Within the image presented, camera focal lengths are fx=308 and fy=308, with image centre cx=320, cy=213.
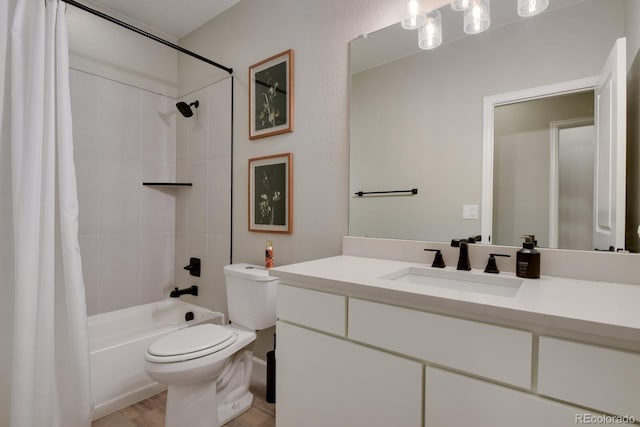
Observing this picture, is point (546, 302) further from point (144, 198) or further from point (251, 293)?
point (144, 198)

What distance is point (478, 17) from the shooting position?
1.24m

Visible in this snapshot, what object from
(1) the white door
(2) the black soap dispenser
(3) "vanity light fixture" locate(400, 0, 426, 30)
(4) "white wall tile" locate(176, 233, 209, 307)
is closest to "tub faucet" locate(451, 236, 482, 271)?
(2) the black soap dispenser

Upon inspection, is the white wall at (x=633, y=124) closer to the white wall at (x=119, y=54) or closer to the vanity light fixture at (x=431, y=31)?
the vanity light fixture at (x=431, y=31)

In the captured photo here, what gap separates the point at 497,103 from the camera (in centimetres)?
122

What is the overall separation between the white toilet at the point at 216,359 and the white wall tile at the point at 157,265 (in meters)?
1.06

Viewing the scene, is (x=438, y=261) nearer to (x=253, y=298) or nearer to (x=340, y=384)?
(x=340, y=384)

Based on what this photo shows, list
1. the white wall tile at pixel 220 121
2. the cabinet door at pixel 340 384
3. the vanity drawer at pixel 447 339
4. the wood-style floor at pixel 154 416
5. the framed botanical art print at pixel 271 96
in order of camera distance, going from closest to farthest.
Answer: the vanity drawer at pixel 447 339 → the cabinet door at pixel 340 384 → the wood-style floor at pixel 154 416 → the framed botanical art print at pixel 271 96 → the white wall tile at pixel 220 121

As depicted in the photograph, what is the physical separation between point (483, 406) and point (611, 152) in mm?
921

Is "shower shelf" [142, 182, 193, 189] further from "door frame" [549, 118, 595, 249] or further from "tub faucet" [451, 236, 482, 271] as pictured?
"door frame" [549, 118, 595, 249]

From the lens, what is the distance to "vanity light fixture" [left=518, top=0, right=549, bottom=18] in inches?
44.1

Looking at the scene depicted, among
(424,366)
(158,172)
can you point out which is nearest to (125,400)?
(158,172)

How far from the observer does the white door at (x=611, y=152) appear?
1.00m

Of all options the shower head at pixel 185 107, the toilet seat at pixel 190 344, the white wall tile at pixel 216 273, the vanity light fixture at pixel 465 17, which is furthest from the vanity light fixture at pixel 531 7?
the shower head at pixel 185 107

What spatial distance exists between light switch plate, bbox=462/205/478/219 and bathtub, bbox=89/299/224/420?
1.72 m
